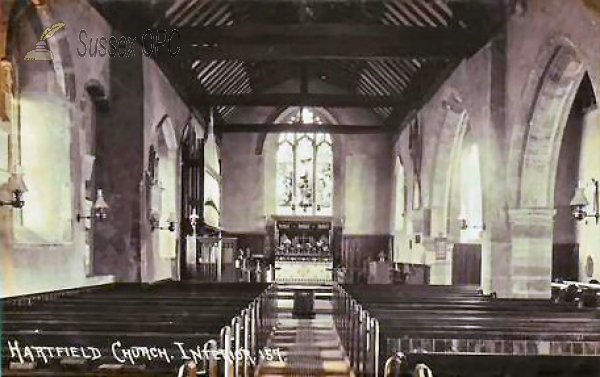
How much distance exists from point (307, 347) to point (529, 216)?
3344 mm

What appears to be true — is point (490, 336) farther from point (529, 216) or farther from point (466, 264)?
point (466, 264)

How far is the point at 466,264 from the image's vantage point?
15.0 meters

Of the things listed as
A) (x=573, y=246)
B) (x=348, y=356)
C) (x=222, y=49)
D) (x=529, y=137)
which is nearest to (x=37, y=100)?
(x=222, y=49)

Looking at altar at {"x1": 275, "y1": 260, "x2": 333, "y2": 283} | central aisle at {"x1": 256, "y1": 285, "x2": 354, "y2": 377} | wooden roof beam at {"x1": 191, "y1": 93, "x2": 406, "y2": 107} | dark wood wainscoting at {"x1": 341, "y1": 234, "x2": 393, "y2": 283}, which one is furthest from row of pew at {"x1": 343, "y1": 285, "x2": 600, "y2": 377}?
dark wood wainscoting at {"x1": 341, "y1": 234, "x2": 393, "y2": 283}

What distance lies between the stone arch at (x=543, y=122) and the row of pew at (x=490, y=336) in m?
2.64

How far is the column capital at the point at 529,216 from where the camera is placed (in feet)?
32.5

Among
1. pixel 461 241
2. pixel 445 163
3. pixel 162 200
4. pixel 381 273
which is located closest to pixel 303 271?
pixel 381 273

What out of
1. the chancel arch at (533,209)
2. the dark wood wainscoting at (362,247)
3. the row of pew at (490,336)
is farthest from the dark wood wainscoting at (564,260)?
the row of pew at (490,336)

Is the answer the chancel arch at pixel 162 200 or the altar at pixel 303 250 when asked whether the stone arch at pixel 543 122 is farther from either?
the altar at pixel 303 250

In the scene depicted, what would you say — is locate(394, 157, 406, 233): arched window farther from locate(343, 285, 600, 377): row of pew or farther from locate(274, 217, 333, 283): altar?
locate(343, 285, 600, 377): row of pew

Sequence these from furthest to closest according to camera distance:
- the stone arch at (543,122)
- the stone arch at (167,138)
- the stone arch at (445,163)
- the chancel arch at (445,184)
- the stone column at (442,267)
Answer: the stone column at (442,267) → the chancel arch at (445,184) → the stone arch at (445,163) → the stone arch at (167,138) → the stone arch at (543,122)

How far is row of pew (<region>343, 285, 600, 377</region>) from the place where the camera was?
3238 mm

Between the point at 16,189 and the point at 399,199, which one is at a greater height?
the point at 399,199

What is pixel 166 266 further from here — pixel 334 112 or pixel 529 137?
pixel 334 112
